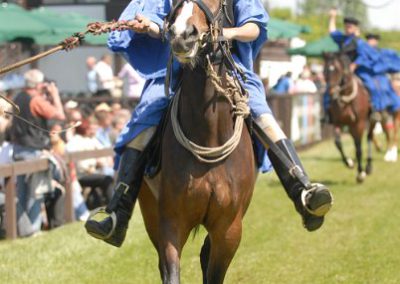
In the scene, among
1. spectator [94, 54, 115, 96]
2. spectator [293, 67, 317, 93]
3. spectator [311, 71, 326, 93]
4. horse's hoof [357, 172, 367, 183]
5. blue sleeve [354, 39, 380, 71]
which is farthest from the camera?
spectator [311, 71, 326, 93]

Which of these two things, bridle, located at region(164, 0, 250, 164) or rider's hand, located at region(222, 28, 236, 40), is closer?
bridle, located at region(164, 0, 250, 164)

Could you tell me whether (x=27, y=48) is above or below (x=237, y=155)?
below

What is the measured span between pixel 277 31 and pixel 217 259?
21.3 m

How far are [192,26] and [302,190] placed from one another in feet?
6.30

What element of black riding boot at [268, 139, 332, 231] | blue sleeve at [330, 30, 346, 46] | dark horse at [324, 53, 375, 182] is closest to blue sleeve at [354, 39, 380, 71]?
blue sleeve at [330, 30, 346, 46]

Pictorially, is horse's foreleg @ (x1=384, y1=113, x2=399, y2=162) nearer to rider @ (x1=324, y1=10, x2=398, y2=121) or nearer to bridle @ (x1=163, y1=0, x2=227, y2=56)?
rider @ (x1=324, y1=10, x2=398, y2=121)

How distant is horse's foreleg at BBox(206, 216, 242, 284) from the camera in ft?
23.4

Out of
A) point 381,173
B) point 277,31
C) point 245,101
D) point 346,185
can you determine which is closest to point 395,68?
point 381,173

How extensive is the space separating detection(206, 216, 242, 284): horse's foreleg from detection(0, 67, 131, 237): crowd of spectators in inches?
214

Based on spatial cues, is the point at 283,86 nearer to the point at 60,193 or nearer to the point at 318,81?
the point at 318,81

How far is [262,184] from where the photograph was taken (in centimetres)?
1830

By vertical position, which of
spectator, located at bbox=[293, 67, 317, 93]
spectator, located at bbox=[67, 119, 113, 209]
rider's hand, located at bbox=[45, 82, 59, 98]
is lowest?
spectator, located at bbox=[293, 67, 317, 93]

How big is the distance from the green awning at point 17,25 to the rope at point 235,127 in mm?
10213

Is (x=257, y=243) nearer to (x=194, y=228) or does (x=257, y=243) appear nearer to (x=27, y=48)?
(x=194, y=228)
